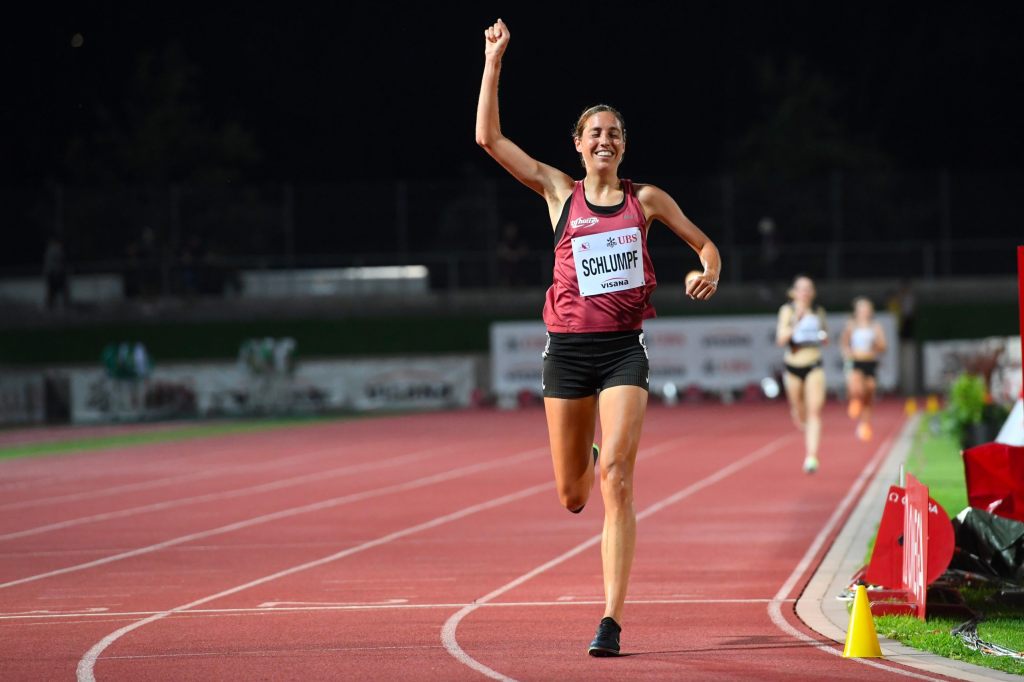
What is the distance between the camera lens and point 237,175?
4975 centimetres

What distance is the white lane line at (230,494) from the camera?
46.8ft

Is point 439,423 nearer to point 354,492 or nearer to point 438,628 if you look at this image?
point 354,492

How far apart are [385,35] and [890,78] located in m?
18.4

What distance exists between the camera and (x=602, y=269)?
23.5 ft

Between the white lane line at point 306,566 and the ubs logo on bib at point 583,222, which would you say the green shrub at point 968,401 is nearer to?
the white lane line at point 306,566

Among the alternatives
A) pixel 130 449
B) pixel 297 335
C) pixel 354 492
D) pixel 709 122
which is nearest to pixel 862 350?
pixel 354 492

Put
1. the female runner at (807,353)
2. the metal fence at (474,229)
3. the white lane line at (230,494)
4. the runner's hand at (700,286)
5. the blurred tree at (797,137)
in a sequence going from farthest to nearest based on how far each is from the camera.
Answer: the blurred tree at (797,137) < the metal fence at (474,229) < the female runner at (807,353) < the white lane line at (230,494) < the runner's hand at (700,286)

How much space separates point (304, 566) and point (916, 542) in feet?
15.5

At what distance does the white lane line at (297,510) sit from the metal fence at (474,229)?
1972cm

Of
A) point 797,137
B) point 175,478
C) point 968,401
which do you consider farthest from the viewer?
point 797,137

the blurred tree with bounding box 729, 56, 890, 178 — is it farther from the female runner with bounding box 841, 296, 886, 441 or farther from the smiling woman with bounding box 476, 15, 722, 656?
the smiling woman with bounding box 476, 15, 722, 656

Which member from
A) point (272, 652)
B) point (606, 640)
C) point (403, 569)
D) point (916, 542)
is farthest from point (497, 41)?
point (403, 569)

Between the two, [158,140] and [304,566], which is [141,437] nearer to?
[304,566]

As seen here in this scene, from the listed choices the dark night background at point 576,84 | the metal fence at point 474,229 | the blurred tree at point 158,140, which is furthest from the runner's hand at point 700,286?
the dark night background at point 576,84
